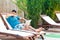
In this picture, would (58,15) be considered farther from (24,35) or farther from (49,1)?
(24,35)

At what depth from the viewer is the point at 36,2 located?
43.7 ft

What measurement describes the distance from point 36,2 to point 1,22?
473 centimetres

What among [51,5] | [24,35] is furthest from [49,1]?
[24,35]

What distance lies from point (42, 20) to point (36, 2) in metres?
1.11

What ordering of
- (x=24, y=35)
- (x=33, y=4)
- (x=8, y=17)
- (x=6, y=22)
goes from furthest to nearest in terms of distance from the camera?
(x=33, y=4) → (x=8, y=17) → (x=6, y=22) → (x=24, y=35)

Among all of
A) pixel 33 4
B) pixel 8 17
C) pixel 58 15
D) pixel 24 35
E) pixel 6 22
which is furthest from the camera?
pixel 58 15

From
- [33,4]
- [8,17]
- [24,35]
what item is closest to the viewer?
[24,35]

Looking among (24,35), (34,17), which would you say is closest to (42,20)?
(34,17)

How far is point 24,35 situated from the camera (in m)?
6.61

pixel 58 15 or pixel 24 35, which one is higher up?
pixel 24 35

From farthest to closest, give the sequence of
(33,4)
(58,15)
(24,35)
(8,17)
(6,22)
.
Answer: (58,15) < (33,4) < (8,17) < (6,22) < (24,35)

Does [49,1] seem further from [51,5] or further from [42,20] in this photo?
[42,20]

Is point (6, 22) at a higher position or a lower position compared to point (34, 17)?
higher

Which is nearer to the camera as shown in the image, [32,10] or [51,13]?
[32,10]
